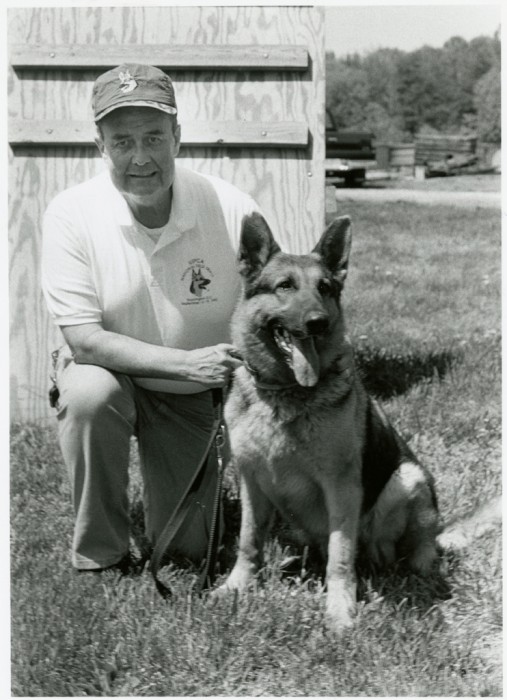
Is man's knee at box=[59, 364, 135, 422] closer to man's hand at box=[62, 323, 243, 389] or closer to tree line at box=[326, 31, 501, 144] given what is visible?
man's hand at box=[62, 323, 243, 389]

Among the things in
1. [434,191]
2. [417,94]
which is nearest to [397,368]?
[434,191]

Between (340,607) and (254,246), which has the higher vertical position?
(254,246)

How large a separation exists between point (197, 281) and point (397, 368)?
7.94 ft

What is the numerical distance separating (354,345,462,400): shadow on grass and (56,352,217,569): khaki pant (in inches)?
64.2

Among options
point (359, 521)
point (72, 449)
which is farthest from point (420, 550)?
point (72, 449)

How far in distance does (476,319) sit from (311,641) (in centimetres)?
439

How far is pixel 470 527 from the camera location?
378 cm

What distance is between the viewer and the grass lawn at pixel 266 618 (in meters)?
2.77

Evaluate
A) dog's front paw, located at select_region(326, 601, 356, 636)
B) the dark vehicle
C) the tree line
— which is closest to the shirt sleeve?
dog's front paw, located at select_region(326, 601, 356, 636)

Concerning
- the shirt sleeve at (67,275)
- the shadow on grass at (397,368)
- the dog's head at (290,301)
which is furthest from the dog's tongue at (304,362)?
the shadow on grass at (397,368)

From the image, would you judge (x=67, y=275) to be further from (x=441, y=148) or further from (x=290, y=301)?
(x=441, y=148)

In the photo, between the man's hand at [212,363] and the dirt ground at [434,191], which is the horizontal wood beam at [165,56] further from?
the dirt ground at [434,191]

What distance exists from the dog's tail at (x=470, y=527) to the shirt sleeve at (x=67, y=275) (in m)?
1.91

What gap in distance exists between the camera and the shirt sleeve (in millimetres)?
3424
